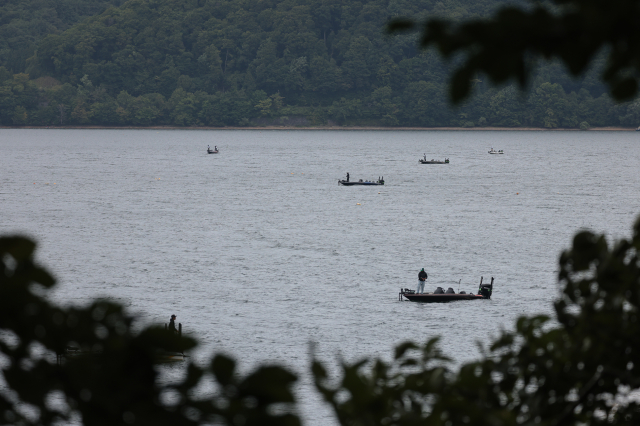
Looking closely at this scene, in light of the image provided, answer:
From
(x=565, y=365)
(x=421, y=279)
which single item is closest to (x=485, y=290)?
(x=421, y=279)

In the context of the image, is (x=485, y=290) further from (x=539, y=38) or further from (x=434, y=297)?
(x=539, y=38)

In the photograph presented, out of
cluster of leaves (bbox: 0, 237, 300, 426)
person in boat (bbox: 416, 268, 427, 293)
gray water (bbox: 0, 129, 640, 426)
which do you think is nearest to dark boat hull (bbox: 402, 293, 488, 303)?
gray water (bbox: 0, 129, 640, 426)

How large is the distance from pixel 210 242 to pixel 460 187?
52751 mm

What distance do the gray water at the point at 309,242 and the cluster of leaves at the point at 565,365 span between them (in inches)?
45.4

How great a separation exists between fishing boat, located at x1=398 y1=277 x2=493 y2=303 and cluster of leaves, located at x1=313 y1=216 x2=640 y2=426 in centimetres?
3847

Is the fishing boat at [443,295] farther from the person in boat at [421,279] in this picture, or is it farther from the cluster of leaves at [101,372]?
the cluster of leaves at [101,372]

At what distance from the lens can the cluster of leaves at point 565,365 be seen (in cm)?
404

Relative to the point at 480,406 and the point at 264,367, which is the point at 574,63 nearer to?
the point at 264,367

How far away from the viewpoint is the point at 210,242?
64125 mm

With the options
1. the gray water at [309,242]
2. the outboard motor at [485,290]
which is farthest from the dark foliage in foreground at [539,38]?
the outboard motor at [485,290]

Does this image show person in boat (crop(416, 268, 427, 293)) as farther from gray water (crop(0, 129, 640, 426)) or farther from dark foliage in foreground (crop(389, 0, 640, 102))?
dark foliage in foreground (crop(389, 0, 640, 102))

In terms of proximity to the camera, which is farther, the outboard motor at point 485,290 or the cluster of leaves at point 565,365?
the outboard motor at point 485,290

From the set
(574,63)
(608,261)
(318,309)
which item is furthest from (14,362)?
(318,309)

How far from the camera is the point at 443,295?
43.2 meters
